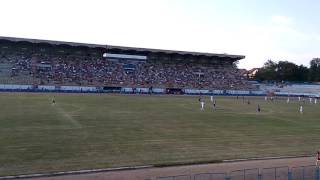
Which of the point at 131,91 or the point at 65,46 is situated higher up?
the point at 65,46

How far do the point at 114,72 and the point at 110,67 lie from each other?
77.6 inches

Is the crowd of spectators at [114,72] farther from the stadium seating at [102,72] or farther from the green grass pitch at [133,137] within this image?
the green grass pitch at [133,137]

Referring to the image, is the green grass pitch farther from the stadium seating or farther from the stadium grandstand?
the stadium grandstand

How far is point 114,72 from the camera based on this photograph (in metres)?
97.5

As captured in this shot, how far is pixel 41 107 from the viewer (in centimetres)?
5100

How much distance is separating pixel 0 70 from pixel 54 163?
66826mm

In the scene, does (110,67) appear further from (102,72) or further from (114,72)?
(102,72)

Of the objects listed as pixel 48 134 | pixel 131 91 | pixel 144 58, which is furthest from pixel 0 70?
pixel 48 134

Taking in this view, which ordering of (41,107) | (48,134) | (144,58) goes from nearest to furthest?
(48,134) → (41,107) → (144,58)

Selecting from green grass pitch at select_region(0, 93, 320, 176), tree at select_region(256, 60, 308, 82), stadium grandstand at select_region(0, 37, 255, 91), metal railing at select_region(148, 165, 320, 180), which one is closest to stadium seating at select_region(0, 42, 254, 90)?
stadium grandstand at select_region(0, 37, 255, 91)

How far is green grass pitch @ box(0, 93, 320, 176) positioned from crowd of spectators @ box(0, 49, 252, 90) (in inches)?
1586

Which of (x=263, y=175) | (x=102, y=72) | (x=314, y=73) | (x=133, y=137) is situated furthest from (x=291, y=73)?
(x=263, y=175)

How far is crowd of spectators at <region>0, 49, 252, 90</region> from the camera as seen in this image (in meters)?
88.9

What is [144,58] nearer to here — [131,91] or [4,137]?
[131,91]
